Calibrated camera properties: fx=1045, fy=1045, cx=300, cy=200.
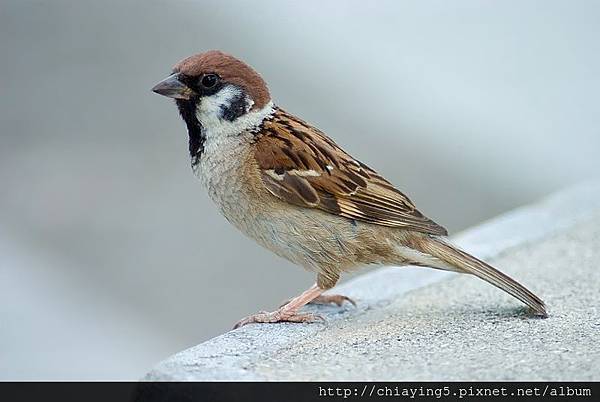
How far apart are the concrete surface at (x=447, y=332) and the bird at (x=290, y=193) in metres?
0.15

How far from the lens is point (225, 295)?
5.56m

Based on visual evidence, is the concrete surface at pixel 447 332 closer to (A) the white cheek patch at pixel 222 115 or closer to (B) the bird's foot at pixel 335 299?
(B) the bird's foot at pixel 335 299

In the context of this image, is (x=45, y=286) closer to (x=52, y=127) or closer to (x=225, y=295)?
(x=225, y=295)

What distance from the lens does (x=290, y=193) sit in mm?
3316

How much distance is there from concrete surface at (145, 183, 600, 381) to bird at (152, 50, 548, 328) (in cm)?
15

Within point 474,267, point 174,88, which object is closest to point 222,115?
point 174,88

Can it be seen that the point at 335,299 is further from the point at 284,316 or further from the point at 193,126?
the point at 193,126

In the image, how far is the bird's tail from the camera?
325 cm

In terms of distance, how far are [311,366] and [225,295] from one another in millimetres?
2774

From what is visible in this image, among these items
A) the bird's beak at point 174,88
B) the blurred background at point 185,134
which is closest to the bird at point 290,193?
the bird's beak at point 174,88

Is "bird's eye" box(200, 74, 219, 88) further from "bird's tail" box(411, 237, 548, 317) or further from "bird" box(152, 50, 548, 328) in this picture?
"bird's tail" box(411, 237, 548, 317)

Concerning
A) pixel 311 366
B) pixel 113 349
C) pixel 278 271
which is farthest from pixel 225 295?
pixel 311 366

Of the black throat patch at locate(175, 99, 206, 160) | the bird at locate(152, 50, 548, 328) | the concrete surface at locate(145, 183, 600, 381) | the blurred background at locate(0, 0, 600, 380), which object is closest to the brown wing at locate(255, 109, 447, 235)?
the bird at locate(152, 50, 548, 328)

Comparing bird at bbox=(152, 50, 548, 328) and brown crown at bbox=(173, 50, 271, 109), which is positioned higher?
brown crown at bbox=(173, 50, 271, 109)
